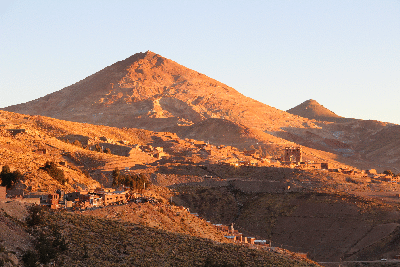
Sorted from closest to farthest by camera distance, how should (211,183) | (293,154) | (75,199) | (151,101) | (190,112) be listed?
(75,199), (211,183), (293,154), (190,112), (151,101)

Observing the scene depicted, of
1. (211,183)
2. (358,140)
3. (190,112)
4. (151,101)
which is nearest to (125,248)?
(211,183)

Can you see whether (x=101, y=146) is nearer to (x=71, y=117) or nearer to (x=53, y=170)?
(x=53, y=170)

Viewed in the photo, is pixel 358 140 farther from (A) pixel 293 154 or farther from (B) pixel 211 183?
(B) pixel 211 183

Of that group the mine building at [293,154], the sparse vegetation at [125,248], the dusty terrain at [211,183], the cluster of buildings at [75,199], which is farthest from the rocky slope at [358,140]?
the sparse vegetation at [125,248]

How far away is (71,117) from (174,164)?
70370mm

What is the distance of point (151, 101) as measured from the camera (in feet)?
489

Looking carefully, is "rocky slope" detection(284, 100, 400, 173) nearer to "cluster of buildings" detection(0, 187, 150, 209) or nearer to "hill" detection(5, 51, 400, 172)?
"hill" detection(5, 51, 400, 172)

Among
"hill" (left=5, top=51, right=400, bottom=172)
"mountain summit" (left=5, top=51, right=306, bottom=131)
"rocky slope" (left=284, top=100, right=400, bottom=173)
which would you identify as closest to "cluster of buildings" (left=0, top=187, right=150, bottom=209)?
"hill" (left=5, top=51, right=400, bottom=172)

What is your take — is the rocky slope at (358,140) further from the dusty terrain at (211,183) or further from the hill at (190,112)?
the dusty terrain at (211,183)

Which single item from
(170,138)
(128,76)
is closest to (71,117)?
(128,76)

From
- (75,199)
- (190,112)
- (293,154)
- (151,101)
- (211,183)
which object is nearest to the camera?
(75,199)

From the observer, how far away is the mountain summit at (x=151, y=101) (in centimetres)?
14050

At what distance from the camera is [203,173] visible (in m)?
70.6

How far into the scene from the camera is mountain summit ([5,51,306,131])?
140 meters
